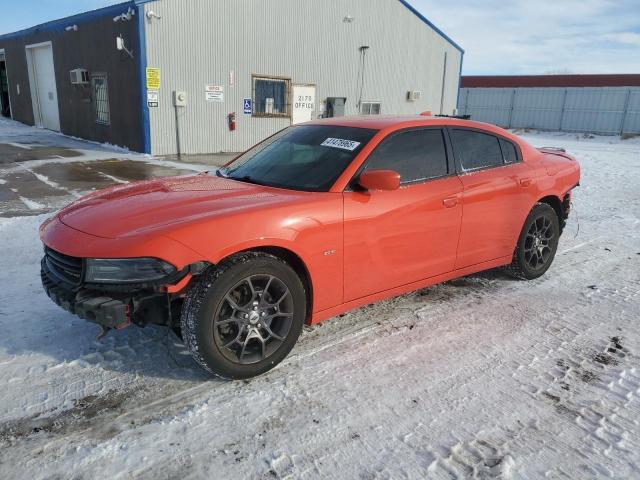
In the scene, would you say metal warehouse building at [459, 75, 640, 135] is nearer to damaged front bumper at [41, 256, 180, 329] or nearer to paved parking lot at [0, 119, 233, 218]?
paved parking lot at [0, 119, 233, 218]

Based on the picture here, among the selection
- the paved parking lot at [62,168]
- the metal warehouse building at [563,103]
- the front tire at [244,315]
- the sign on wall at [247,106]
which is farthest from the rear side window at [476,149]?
the metal warehouse building at [563,103]

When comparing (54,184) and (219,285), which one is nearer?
(219,285)

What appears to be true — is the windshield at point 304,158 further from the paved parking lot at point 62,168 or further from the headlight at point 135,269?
the paved parking lot at point 62,168

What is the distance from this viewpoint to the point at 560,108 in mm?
30422

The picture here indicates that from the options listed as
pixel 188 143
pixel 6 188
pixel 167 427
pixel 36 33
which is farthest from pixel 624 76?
pixel 167 427

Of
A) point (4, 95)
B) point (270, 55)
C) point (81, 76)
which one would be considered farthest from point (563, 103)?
point (4, 95)

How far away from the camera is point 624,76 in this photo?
31281mm

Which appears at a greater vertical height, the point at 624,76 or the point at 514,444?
the point at 624,76

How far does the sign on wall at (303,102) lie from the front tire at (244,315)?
543 inches

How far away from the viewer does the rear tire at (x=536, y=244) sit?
4.75 m

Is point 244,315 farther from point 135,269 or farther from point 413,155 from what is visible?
point 413,155

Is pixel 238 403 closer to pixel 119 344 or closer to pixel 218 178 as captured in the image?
pixel 119 344

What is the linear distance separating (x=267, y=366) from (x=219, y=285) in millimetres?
660

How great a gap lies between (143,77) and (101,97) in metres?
3.45
